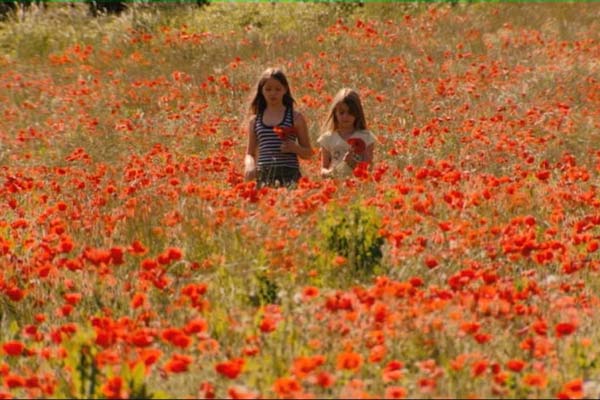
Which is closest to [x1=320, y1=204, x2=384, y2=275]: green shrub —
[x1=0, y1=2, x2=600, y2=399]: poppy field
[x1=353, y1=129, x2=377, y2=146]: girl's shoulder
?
[x1=0, y1=2, x2=600, y2=399]: poppy field

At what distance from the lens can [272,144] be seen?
6.86 meters

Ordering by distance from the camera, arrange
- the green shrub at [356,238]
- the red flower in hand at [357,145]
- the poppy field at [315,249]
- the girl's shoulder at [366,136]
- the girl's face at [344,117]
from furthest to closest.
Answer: the girl's face at [344,117], the girl's shoulder at [366,136], the red flower in hand at [357,145], the green shrub at [356,238], the poppy field at [315,249]

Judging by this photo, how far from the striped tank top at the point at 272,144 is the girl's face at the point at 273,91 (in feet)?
0.46

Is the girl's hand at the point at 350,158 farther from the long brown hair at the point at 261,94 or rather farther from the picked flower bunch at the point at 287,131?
the long brown hair at the point at 261,94

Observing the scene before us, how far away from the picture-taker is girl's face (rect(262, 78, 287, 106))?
22.0 ft

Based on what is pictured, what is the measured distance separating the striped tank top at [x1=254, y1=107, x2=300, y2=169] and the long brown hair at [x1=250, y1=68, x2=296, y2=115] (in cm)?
8

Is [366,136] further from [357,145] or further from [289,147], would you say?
[289,147]

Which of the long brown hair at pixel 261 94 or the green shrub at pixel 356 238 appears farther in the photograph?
the long brown hair at pixel 261 94

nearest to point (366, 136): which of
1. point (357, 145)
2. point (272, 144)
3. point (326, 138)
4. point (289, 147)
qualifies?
point (357, 145)

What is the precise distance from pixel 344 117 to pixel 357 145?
0.36 meters

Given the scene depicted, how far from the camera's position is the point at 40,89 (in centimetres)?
1250

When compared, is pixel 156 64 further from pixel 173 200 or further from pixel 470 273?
pixel 470 273

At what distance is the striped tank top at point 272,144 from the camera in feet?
A: 22.5

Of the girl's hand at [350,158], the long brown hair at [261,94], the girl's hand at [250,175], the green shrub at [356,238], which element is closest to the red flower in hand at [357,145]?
the girl's hand at [350,158]
